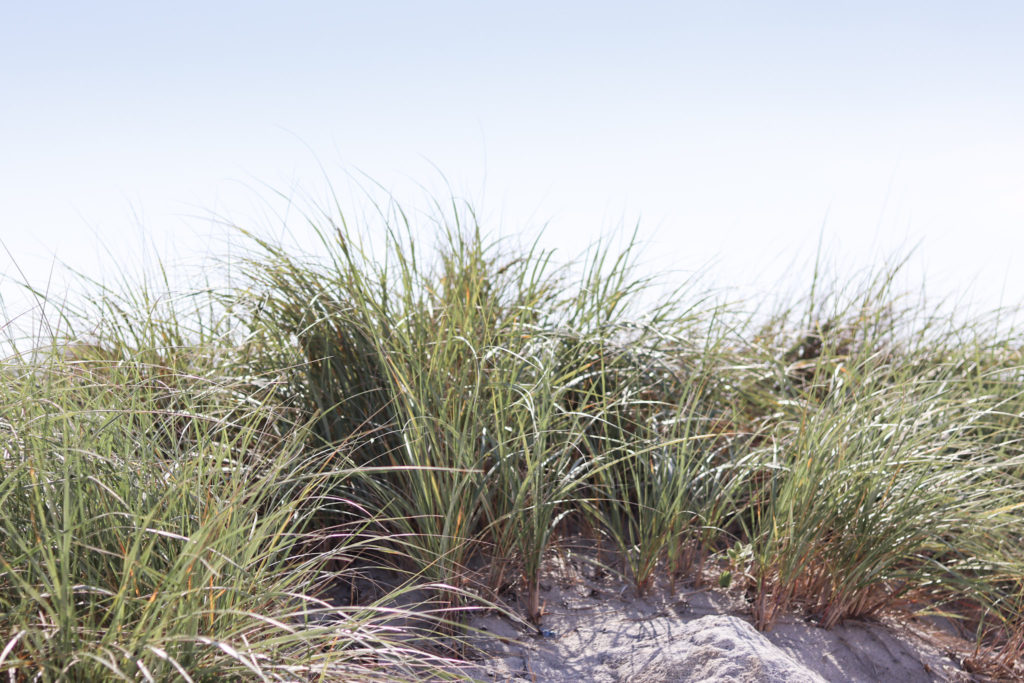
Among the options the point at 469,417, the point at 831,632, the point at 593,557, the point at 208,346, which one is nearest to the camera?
the point at 469,417

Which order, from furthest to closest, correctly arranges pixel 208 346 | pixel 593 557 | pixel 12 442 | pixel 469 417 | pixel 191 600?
1. pixel 208 346
2. pixel 593 557
3. pixel 469 417
4. pixel 12 442
5. pixel 191 600

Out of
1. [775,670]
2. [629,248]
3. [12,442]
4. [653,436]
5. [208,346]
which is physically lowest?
[775,670]

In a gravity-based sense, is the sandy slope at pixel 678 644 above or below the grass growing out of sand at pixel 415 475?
below

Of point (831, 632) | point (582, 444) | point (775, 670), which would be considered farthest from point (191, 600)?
point (831, 632)

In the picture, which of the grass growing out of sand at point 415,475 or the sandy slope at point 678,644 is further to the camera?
the sandy slope at point 678,644

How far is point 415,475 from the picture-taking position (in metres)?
2.52

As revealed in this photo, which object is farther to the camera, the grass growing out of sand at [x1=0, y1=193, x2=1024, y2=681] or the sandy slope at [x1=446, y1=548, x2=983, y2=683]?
the sandy slope at [x1=446, y1=548, x2=983, y2=683]

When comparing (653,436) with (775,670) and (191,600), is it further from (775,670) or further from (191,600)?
(191,600)

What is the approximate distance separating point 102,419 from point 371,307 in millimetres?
1093

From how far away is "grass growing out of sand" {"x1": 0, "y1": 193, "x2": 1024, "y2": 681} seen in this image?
185 cm

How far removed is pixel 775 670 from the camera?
7.31ft

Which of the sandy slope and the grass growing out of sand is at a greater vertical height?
the grass growing out of sand

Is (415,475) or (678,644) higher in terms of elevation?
(415,475)

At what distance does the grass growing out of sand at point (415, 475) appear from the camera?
185 cm
